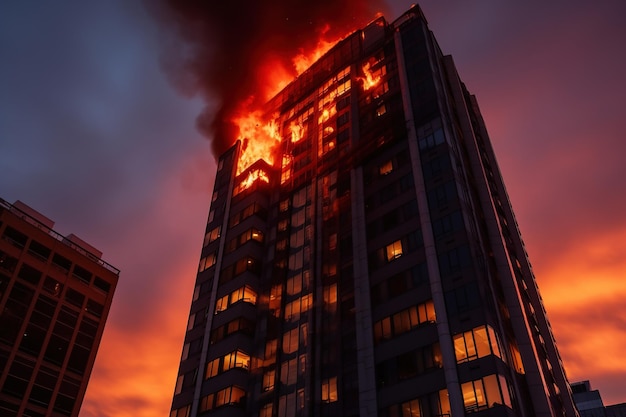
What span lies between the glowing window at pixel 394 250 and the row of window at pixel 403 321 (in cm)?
715

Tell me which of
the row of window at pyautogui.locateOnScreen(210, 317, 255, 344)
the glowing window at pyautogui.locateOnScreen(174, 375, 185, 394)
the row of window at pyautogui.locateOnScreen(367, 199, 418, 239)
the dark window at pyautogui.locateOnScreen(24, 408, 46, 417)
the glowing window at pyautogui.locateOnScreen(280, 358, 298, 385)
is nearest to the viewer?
the glowing window at pyautogui.locateOnScreen(280, 358, 298, 385)

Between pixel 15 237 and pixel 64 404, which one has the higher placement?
pixel 15 237

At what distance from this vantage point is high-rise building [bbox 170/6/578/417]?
5069cm

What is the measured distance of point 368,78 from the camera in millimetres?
84000

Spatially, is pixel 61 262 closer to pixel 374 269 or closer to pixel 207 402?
pixel 207 402

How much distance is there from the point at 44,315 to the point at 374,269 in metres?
55.0

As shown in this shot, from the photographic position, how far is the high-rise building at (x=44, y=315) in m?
78.8

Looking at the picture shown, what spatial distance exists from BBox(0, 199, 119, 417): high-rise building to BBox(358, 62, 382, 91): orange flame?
5657cm

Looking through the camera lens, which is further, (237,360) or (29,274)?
(29,274)

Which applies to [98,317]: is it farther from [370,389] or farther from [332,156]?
[370,389]

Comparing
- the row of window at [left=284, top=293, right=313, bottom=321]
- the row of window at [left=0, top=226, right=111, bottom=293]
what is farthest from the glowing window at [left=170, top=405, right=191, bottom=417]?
the row of window at [left=0, top=226, right=111, bottom=293]

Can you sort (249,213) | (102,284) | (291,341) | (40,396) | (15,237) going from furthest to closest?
(102,284) → (15,237) → (249,213) → (40,396) → (291,341)

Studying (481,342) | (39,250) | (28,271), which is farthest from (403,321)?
(39,250)

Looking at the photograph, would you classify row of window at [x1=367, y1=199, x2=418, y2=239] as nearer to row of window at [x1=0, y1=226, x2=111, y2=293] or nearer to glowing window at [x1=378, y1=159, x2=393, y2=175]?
glowing window at [x1=378, y1=159, x2=393, y2=175]
